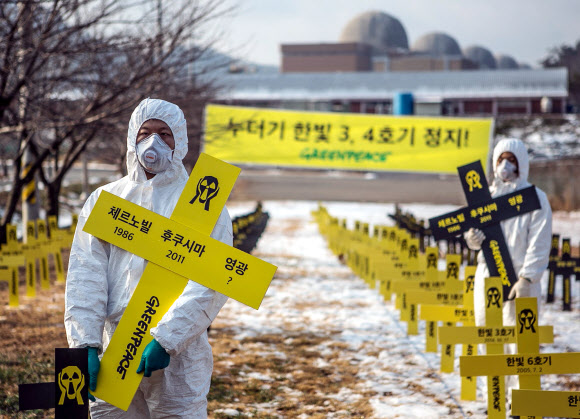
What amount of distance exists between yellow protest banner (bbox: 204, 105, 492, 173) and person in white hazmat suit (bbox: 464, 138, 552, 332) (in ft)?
41.6

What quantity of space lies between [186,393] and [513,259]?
10.5 ft

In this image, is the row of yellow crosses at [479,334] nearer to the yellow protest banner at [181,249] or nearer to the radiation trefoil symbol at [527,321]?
the radiation trefoil symbol at [527,321]


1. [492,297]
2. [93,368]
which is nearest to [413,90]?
[492,297]

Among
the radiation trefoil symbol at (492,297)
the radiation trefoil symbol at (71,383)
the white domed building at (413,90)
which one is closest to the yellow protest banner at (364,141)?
the radiation trefoil symbol at (492,297)

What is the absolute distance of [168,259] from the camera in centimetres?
326

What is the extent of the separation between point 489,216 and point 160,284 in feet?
10.4

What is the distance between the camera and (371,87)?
49.8 meters

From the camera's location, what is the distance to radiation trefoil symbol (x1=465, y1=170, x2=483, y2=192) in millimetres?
5730

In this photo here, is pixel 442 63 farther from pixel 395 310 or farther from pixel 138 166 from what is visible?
pixel 138 166

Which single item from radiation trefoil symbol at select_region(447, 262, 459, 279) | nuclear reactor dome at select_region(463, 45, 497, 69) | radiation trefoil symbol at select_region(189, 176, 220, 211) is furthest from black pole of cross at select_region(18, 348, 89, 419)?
nuclear reactor dome at select_region(463, 45, 497, 69)

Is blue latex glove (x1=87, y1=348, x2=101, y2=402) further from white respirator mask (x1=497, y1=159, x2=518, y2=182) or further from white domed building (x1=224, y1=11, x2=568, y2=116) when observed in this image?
white domed building (x1=224, y1=11, x2=568, y2=116)

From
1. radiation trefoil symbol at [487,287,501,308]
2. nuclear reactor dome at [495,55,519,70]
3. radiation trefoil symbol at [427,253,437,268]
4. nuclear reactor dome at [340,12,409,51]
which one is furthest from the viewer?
nuclear reactor dome at [495,55,519,70]

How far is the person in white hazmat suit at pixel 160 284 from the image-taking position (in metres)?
3.07

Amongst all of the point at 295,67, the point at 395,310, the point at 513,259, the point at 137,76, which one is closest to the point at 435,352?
the point at 513,259
